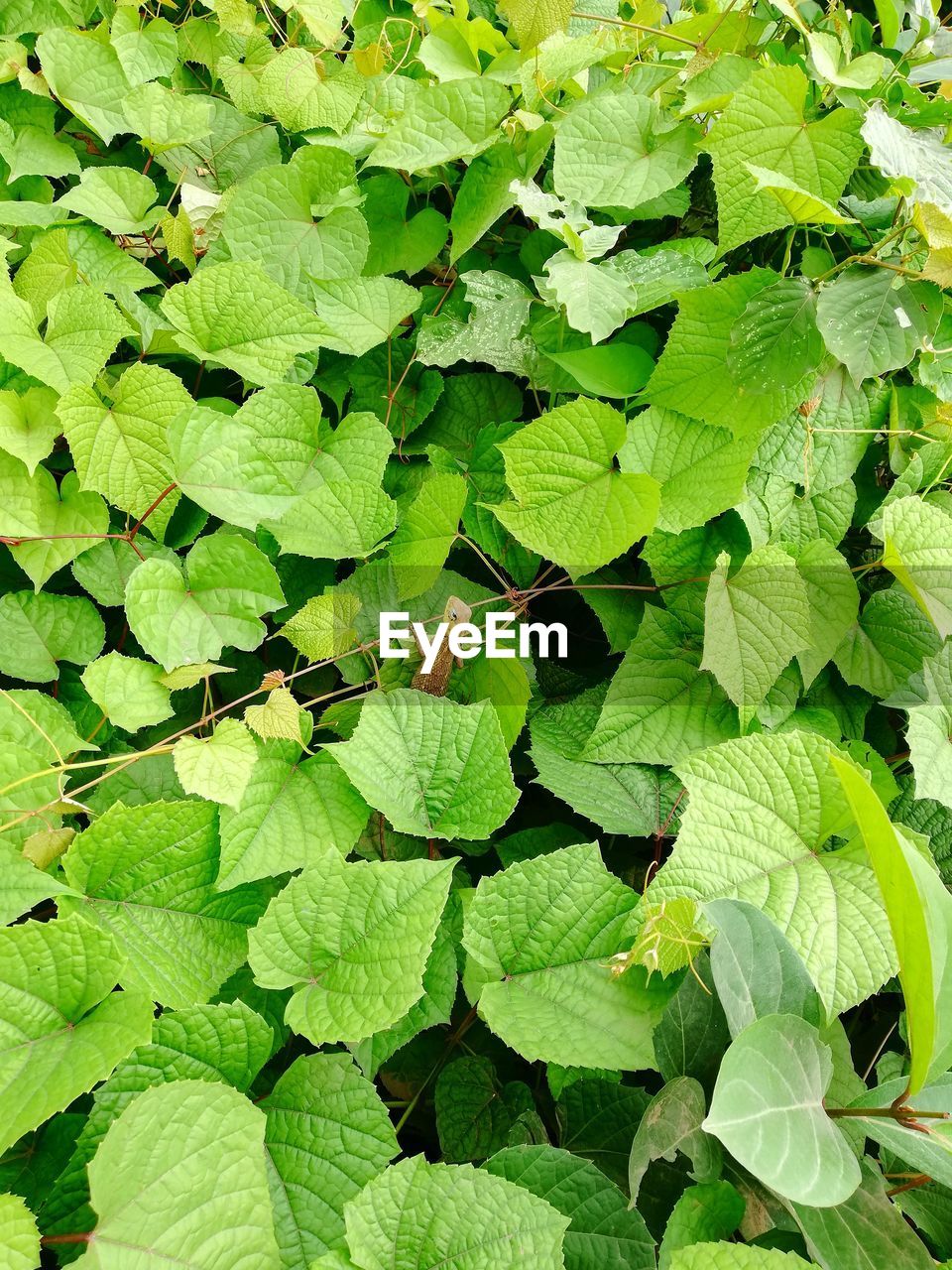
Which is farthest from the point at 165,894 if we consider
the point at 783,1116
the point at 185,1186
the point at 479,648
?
the point at 783,1116

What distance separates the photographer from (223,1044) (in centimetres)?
66

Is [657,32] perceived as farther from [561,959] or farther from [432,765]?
[561,959]

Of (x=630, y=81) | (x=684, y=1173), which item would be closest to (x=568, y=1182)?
(x=684, y=1173)

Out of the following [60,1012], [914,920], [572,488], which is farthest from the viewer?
[572,488]

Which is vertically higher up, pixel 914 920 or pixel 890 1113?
pixel 914 920

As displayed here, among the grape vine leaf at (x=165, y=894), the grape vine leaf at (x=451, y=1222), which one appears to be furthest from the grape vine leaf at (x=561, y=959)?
the grape vine leaf at (x=165, y=894)

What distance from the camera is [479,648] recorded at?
899mm

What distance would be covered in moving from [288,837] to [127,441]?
16.4 inches

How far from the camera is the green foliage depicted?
59 centimetres

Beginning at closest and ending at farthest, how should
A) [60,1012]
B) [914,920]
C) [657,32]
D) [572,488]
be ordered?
[914,920]
[60,1012]
[572,488]
[657,32]

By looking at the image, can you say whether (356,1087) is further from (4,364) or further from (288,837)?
(4,364)

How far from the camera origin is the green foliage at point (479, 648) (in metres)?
0.59

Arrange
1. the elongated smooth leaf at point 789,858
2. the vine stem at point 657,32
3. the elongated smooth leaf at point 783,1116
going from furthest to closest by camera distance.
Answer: the vine stem at point 657,32, the elongated smooth leaf at point 789,858, the elongated smooth leaf at point 783,1116

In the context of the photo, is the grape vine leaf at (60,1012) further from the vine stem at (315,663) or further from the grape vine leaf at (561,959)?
the grape vine leaf at (561,959)
